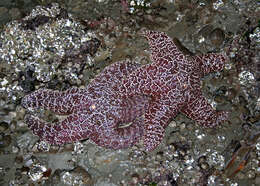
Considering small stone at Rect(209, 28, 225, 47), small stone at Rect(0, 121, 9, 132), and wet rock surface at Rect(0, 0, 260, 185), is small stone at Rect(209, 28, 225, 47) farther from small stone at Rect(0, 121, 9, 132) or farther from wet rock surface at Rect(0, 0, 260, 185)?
small stone at Rect(0, 121, 9, 132)

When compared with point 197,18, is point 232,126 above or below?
below

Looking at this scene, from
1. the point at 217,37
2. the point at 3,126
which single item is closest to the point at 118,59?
the point at 217,37

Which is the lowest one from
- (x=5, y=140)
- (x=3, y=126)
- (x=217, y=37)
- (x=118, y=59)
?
(x=5, y=140)

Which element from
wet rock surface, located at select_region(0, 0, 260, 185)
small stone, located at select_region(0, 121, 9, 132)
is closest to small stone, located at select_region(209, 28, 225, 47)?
wet rock surface, located at select_region(0, 0, 260, 185)

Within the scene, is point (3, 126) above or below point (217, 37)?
below

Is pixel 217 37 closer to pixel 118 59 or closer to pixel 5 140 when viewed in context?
pixel 118 59

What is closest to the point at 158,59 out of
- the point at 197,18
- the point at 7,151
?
the point at 197,18

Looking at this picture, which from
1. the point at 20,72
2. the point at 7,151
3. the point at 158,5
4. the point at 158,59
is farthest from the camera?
the point at 158,5

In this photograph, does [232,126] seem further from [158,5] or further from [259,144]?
[158,5]

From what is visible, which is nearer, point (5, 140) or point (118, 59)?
point (5, 140)
